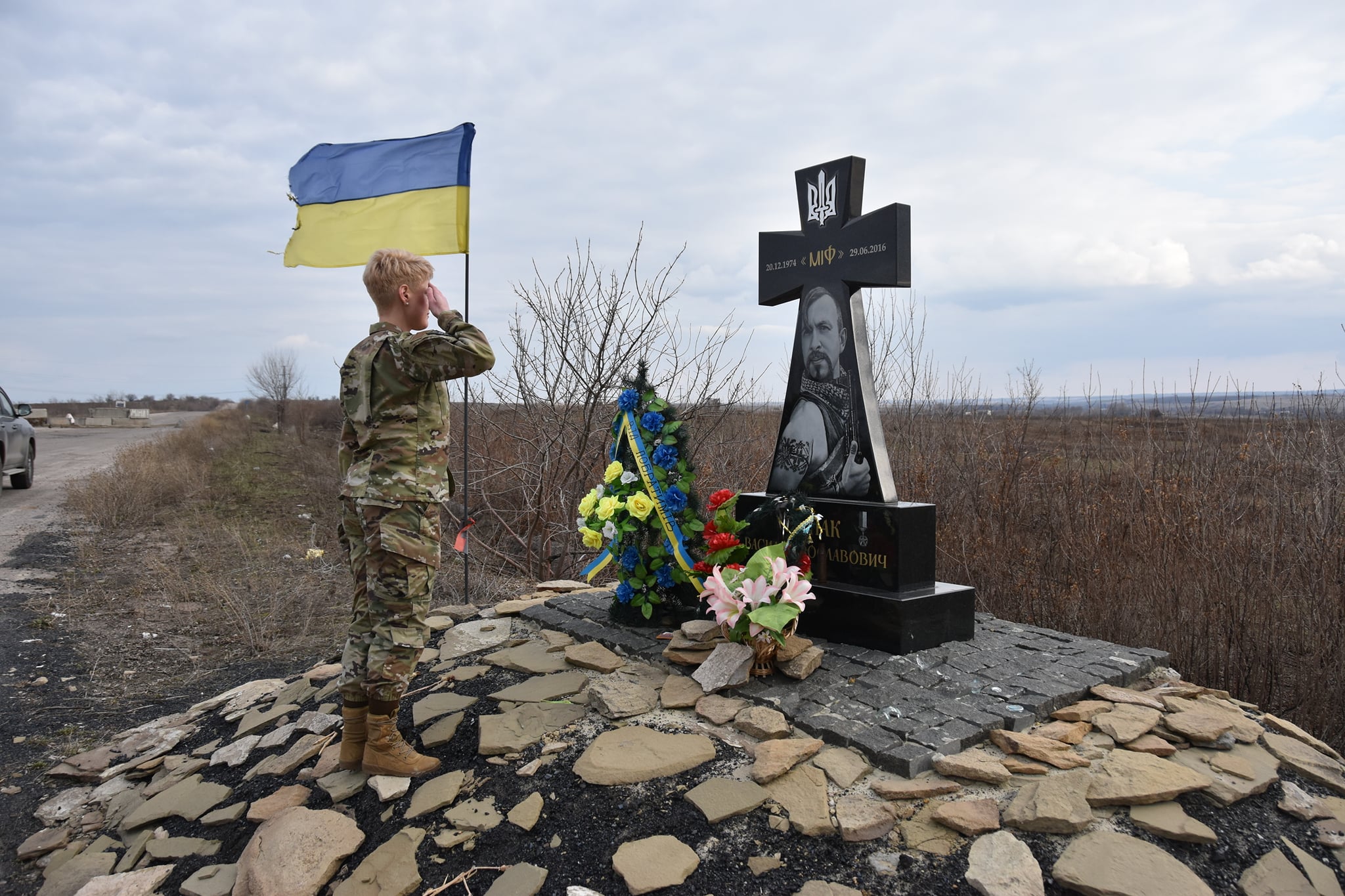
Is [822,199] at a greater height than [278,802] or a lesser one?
greater

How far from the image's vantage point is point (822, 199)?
5.02 metres

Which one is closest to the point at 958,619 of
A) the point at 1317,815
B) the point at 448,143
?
the point at 1317,815

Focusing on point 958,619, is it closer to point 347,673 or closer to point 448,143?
point 347,673

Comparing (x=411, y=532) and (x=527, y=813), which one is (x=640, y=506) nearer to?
(x=411, y=532)

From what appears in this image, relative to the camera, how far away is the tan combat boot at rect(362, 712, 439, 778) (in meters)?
3.23

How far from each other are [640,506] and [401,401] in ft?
5.97

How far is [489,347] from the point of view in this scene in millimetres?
3094

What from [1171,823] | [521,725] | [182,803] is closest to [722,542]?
[521,725]

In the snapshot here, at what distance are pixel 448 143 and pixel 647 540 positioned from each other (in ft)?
9.66

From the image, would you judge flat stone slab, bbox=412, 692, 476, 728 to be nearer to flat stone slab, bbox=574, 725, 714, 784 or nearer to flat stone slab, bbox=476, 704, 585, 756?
flat stone slab, bbox=476, 704, 585, 756

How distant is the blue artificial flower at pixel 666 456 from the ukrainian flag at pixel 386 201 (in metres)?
1.94

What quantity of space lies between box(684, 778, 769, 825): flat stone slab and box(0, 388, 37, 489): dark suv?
1389 centimetres

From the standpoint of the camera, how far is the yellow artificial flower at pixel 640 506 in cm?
462

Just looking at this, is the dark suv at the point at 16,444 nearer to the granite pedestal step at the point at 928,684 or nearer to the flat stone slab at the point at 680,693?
the granite pedestal step at the point at 928,684
